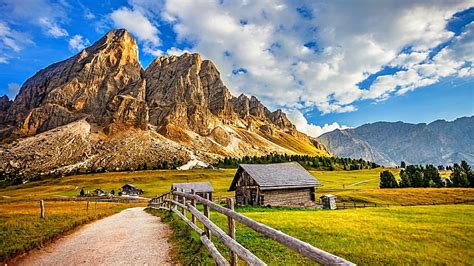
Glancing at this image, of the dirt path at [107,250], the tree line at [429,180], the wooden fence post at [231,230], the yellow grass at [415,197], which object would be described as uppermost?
the wooden fence post at [231,230]

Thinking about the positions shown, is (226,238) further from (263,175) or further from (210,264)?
(263,175)

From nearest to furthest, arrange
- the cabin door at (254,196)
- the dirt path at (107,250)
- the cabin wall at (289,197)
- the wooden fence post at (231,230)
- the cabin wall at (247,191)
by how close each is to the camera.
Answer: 1. the wooden fence post at (231,230)
2. the dirt path at (107,250)
3. the cabin wall at (289,197)
4. the cabin door at (254,196)
5. the cabin wall at (247,191)

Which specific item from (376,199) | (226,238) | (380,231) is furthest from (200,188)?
(226,238)

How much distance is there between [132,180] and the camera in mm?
129875

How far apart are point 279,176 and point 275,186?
3655 millimetres

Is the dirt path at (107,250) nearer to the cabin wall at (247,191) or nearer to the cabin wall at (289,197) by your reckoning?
the cabin wall at (289,197)

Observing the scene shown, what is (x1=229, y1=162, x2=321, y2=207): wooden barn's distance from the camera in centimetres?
4569

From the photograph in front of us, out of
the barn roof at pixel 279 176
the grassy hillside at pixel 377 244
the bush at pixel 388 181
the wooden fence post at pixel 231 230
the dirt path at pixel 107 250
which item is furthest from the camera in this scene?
the bush at pixel 388 181

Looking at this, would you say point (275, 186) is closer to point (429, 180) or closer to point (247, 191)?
point (247, 191)

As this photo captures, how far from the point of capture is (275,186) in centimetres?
4519

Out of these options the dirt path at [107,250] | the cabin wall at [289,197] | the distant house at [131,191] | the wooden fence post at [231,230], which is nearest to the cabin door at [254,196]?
the cabin wall at [289,197]

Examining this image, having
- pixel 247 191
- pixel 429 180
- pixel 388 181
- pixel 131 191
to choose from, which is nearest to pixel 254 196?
pixel 247 191

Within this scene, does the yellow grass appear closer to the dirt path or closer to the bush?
the bush

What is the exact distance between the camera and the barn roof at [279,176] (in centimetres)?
4562
